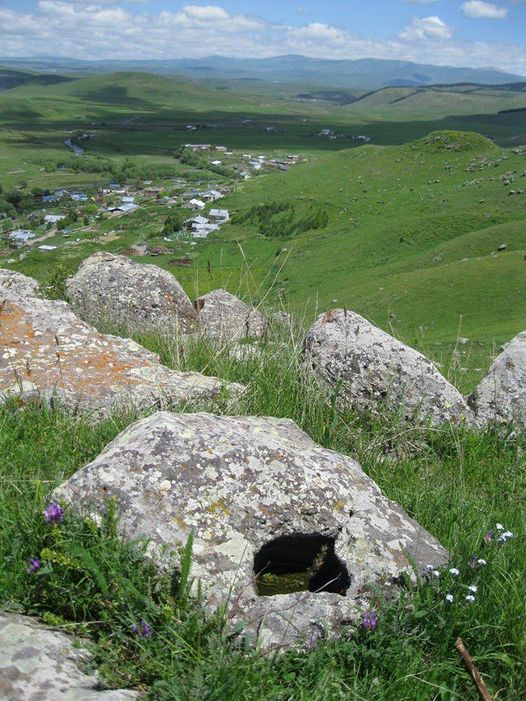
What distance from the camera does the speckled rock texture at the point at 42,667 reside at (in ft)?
8.50

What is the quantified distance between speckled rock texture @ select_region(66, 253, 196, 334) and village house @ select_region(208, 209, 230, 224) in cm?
9071

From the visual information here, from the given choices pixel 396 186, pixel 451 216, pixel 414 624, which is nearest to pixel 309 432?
pixel 414 624

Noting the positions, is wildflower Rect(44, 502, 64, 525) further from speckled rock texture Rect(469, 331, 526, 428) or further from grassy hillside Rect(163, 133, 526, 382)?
speckled rock texture Rect(469, 331, 526, 428)

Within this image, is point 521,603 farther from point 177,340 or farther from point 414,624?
point 177,340

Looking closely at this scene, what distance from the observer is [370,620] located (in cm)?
324

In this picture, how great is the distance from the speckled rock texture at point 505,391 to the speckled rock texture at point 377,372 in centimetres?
24

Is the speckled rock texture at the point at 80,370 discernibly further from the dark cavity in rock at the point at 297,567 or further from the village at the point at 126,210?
the village at the point at 126,210

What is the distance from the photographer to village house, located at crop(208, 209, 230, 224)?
338 feet

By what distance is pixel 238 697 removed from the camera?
270 cm

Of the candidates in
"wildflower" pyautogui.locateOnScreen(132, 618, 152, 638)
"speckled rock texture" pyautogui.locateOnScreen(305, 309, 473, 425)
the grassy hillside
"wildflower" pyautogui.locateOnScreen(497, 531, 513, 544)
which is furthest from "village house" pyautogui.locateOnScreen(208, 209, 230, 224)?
"wildflower" pyautogui.locateOnScreen(132, 618, 152, 638)

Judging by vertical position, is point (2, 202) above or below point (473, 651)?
below

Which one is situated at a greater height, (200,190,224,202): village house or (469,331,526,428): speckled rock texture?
(469,331,526,428): speckled rock texture

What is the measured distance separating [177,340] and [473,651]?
4870mm

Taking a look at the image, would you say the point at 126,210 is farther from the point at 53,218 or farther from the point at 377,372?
the point at 377,372
